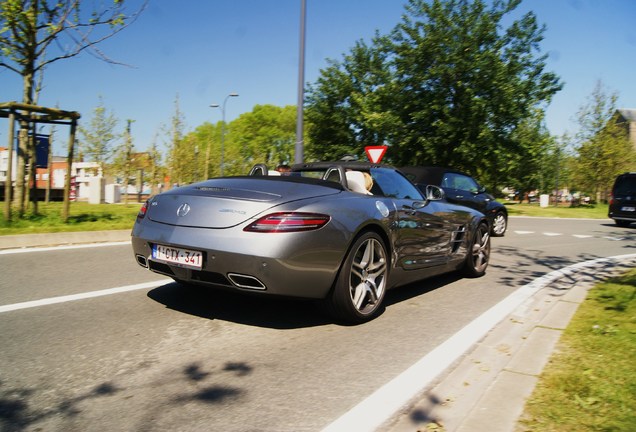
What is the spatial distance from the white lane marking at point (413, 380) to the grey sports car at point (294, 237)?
2.64ft

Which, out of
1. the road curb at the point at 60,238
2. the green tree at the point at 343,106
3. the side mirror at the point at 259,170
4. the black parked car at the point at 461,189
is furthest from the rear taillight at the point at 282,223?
the green tree at the point at 343,106

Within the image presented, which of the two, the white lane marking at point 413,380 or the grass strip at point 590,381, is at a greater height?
the grass strip at point 590,381

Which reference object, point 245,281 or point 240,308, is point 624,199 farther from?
point 245,281

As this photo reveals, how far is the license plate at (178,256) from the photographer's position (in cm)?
360

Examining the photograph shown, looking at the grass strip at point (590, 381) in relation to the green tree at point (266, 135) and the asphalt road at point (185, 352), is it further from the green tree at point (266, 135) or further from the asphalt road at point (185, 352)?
the green tree at point (266, 135)

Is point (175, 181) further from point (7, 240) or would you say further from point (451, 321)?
point (451, 321)

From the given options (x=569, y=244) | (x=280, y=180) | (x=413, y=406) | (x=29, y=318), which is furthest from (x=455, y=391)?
(x=569, y=244)

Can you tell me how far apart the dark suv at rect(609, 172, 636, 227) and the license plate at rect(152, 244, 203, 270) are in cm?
1966

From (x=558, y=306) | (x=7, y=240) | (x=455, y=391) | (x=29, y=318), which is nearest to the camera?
(x=455, y=391)

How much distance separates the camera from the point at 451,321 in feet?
14.4

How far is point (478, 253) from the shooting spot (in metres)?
6.69

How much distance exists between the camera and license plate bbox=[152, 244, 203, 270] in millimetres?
3604

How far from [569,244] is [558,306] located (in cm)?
779

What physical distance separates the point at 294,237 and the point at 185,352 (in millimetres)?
1057
